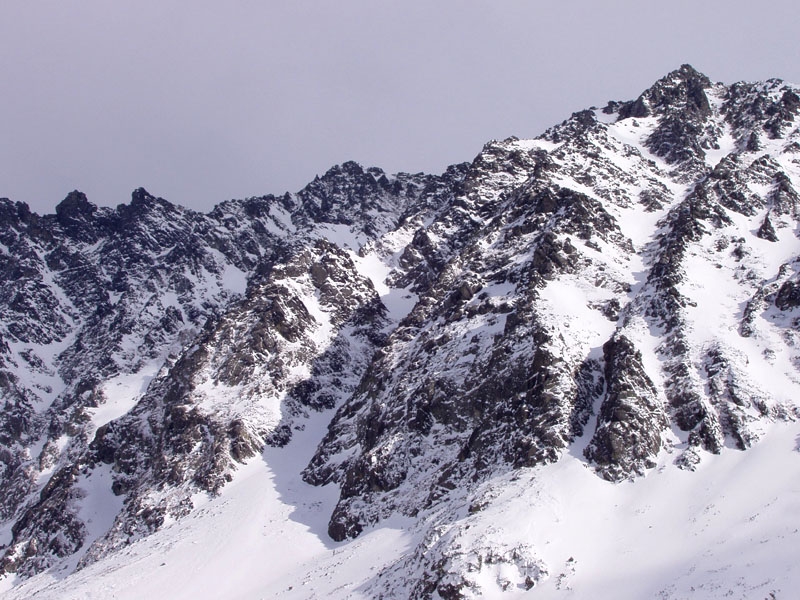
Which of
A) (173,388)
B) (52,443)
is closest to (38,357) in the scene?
(52,443)

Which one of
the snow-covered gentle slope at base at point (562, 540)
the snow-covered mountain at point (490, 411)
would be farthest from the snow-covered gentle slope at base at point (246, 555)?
the snow-covered mountain at point (490, 411)

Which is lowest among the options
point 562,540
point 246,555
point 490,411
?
point 562,540

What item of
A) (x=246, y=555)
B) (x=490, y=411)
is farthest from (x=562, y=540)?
(x=246, y=555)

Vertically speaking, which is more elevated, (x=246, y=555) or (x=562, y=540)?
(x=246, y=555)

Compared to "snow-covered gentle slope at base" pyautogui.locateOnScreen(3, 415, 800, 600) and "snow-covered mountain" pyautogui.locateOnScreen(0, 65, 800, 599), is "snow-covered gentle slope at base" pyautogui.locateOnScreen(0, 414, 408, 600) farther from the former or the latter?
"snow-covered mountain" pyautogui.locateOnScreen(0, 65, 800, 599)

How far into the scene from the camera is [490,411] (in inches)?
1966

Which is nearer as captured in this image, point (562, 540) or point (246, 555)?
point (562, 540)

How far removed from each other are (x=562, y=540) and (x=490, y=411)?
48.4ft

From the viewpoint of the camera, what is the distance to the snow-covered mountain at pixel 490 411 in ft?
120

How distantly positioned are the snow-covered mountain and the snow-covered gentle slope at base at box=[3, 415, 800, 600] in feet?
0.55

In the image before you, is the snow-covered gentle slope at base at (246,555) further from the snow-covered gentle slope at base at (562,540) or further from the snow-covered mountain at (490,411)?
the snow-covered mountain at (490,411)

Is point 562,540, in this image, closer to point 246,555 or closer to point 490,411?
point 490,411

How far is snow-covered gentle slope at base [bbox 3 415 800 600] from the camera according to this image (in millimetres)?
30656

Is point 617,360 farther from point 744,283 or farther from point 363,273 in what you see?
point 363,273
